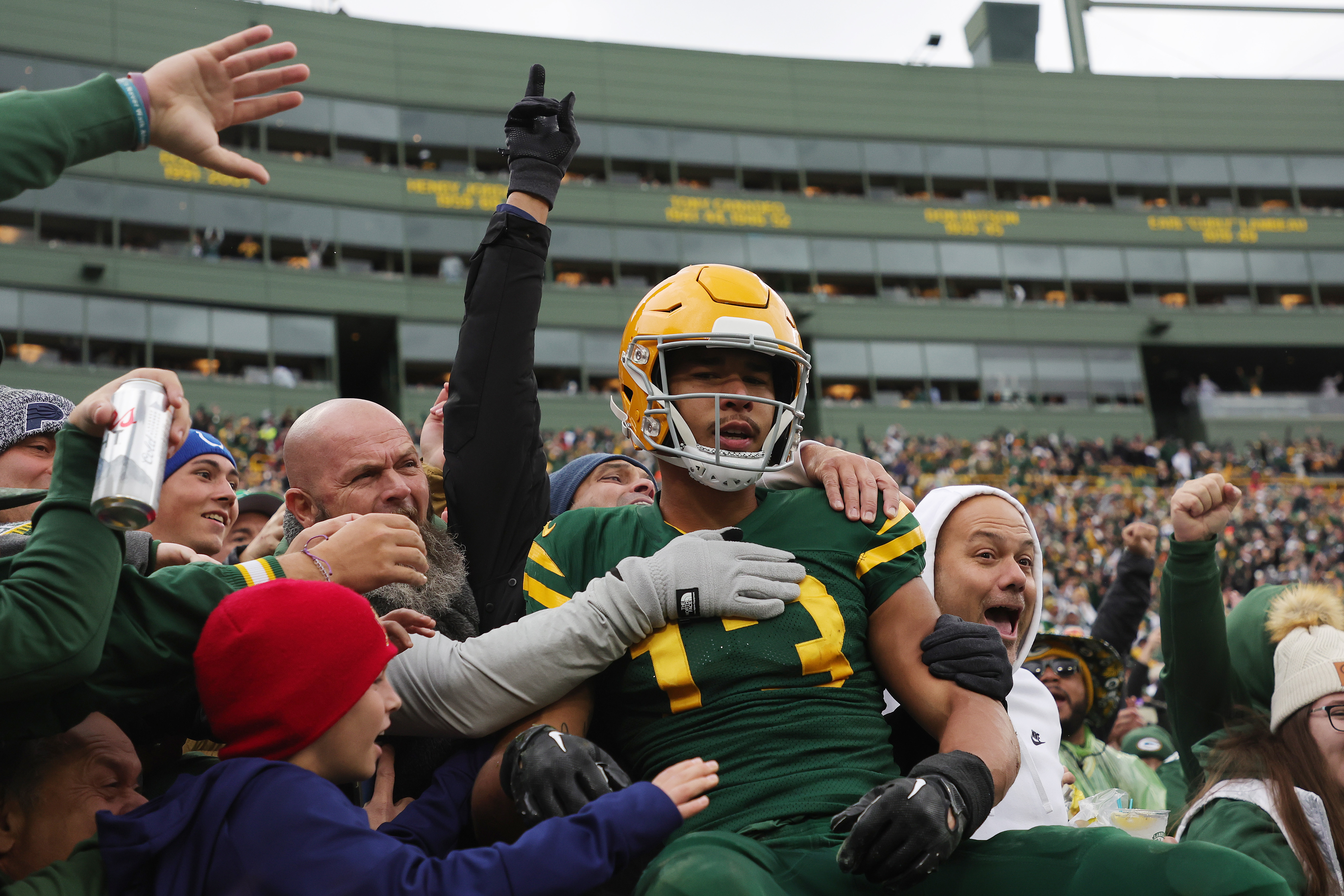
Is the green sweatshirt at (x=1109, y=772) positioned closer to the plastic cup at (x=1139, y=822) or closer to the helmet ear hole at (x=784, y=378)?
the plastic cup at (x=1139, y=822)

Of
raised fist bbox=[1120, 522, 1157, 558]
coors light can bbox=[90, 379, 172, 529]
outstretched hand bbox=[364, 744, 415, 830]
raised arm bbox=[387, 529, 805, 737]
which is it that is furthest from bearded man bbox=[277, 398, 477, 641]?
raised fist bbox=[1120, 522, 1157, 558]

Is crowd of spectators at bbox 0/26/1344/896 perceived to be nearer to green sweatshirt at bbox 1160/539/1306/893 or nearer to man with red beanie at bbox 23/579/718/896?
man with red beanie at bbox 23/579/718/896

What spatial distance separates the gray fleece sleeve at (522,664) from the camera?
8.44 ft

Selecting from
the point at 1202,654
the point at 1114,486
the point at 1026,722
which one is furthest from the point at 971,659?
the point at 1114,486

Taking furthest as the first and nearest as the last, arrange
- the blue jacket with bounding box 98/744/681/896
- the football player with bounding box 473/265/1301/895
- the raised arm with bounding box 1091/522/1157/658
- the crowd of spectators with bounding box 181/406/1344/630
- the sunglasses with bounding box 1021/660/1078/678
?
the crowd of spectators with bounding box 181/406/1344/630 → the raised arm with bounding box 1091/522/1157/658 → the sunglasses with bounding box 1021/660/1078/678 → the football player with bounding box 473/265/1301/895 → the blue jacket with bounding box 98/744/681/896

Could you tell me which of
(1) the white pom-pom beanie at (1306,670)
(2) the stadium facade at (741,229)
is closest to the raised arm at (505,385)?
(1) the white pom-pom beanie at (1306,670)

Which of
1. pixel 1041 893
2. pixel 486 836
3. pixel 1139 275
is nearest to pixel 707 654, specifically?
pixel 486 836

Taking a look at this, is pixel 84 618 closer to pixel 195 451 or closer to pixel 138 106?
pixel 138 106

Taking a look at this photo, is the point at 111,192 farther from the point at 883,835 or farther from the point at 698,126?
the point at 883,835

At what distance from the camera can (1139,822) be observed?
3465mm

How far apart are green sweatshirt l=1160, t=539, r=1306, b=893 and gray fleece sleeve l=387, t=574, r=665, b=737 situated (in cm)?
242

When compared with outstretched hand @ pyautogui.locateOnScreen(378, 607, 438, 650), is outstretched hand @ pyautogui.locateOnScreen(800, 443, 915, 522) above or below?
above

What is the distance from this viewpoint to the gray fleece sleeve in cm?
257

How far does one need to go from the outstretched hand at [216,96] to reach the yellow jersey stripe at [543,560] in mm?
1107
